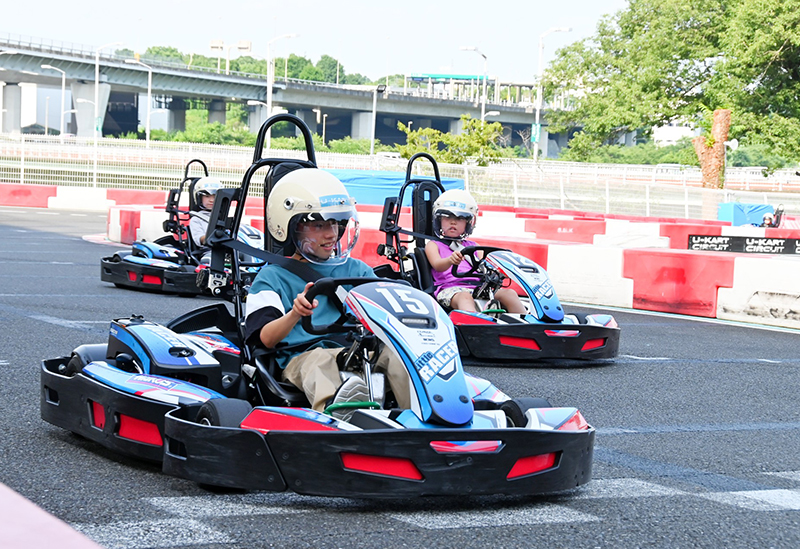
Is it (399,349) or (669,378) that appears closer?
(399,349)

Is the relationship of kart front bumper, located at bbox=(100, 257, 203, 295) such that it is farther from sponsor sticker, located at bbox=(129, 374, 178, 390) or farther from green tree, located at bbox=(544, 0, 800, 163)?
green tree, located at bbox=(544, 0, 800, 163)

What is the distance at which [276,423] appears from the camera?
3812 millimetres

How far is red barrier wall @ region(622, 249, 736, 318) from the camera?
11.0m

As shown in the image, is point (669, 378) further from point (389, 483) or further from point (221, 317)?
point (389, 483)

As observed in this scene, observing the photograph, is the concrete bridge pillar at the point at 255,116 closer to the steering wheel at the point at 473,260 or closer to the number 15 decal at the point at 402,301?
the steering wheel at the point at 473,260

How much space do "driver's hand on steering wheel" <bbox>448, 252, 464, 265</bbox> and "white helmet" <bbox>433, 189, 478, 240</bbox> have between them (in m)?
0.31

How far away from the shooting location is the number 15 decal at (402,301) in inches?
161

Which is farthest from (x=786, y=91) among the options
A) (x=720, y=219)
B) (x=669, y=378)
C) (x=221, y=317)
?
(x=221, y=317)

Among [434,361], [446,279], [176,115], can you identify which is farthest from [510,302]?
[176,115]

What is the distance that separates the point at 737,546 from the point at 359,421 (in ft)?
4.32

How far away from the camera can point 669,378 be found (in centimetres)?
723

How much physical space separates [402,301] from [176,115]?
351 ft

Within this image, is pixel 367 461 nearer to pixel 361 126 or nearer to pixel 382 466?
pixel 382 466

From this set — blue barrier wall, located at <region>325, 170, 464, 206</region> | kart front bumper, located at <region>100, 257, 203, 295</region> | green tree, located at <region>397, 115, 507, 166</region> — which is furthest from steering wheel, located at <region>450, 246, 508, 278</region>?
green tree, located at <region>397, 115, 507, 166</region>
